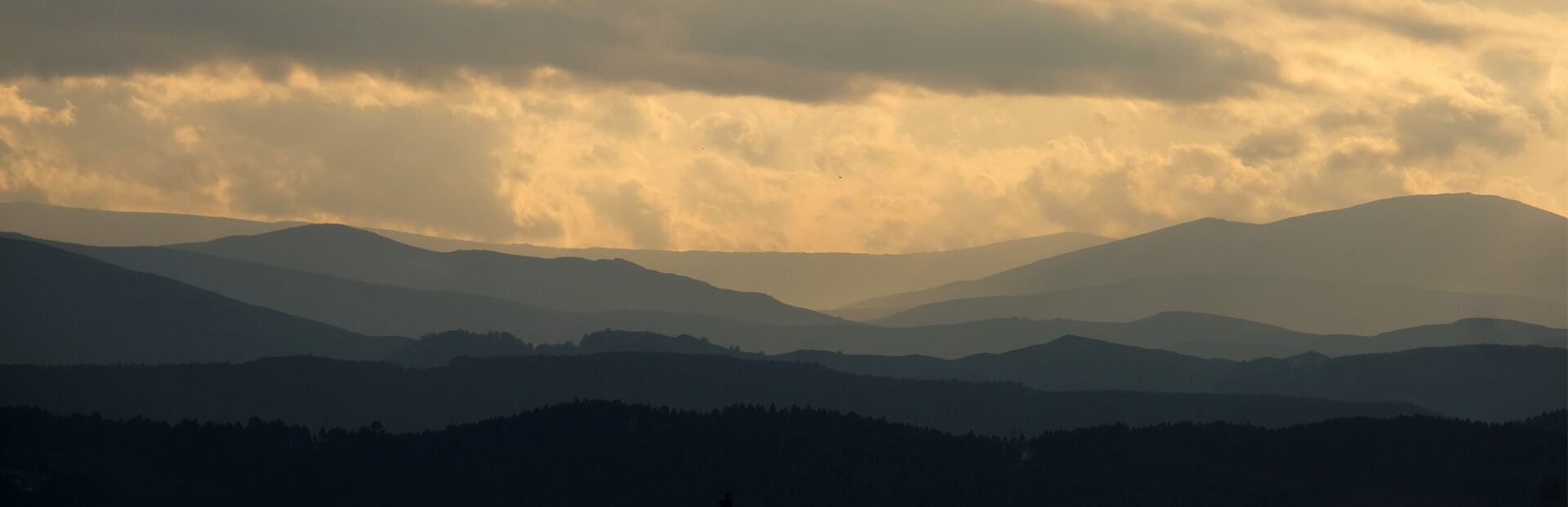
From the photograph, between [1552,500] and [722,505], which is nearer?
[722,505]

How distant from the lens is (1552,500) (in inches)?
5330

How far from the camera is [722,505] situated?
88.0 m

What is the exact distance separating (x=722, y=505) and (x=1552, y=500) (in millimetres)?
77638
